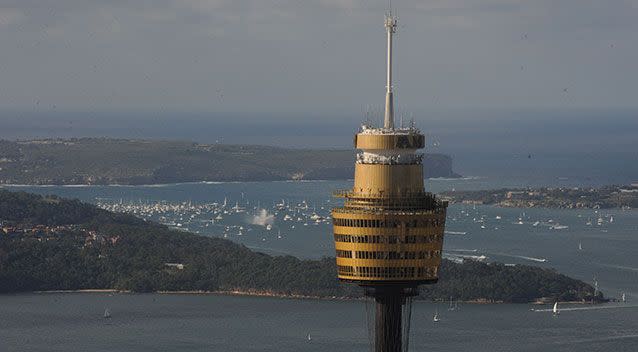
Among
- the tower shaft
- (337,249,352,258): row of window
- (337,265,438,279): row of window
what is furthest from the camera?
the tower shaft

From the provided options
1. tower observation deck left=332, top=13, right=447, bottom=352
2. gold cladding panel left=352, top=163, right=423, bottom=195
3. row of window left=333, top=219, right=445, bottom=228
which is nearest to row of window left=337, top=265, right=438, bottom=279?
tower observation deck left=332, top=13, right=447, bottom=352

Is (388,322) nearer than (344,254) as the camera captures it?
No

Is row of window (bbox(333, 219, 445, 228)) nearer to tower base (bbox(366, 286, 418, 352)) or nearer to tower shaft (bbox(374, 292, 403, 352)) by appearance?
tower base (bbox(366, 286, 418, 352))

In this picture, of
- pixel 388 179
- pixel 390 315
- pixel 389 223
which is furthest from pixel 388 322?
pixel 388 179

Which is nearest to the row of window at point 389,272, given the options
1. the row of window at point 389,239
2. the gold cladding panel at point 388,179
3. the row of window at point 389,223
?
the row of window at point 389,239

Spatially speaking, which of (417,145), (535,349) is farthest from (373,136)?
(535,349)

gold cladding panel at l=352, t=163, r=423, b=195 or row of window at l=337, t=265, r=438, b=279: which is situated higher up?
gold cladding panel at l=352, t=163, r=423, b=195

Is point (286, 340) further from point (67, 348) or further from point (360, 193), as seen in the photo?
point (360, 193)

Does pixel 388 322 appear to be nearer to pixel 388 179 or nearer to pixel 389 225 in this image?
pixel 389 225

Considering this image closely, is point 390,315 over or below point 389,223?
below
